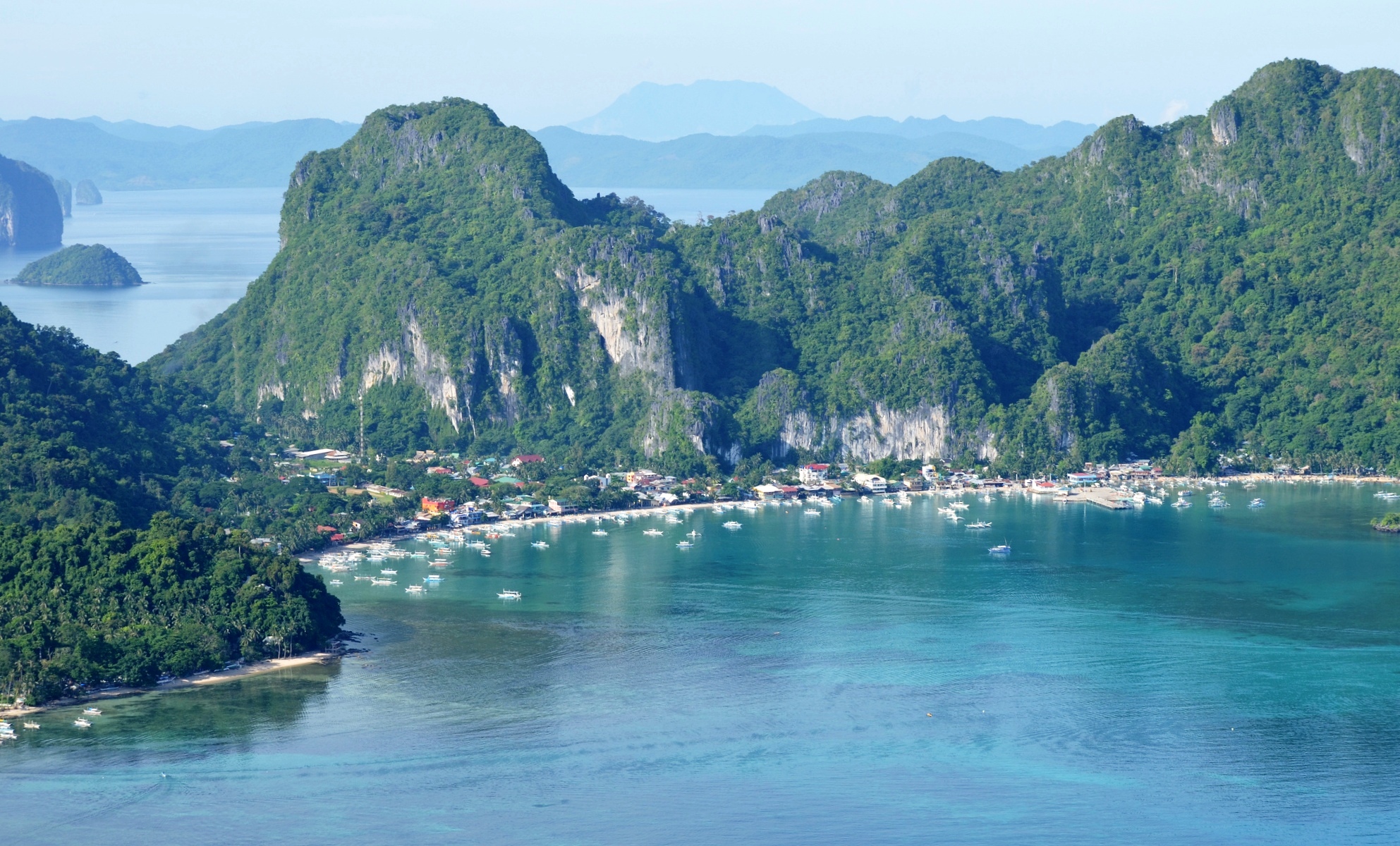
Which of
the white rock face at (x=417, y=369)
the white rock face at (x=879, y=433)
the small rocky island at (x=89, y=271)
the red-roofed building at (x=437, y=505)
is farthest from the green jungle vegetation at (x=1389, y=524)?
the small rocky island at (x=89, y=271)

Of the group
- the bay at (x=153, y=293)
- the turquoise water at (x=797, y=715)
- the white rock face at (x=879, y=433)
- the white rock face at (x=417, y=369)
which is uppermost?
the bay at (x=153, y=293)

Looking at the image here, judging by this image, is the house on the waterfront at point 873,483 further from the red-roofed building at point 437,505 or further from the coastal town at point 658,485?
the red-roofed building at point 437,505

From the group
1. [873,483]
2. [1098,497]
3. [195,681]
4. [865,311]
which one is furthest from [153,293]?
[195,681]

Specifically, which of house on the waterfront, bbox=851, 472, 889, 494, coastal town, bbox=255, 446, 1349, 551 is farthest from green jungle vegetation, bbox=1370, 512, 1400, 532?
house on the waterfront, bbox=851, 472, 889, 494

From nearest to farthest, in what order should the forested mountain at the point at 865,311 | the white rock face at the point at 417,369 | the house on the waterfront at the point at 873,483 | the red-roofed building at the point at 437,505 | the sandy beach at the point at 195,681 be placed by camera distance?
1. the sandy beach at the point at 195,681
2. the red-roofed building at the point at 437,505
3. the house on the waterfront at the point at 873,483
4. the forested mountain at the point at 865,311
5. the white rock face at the point at 417,369

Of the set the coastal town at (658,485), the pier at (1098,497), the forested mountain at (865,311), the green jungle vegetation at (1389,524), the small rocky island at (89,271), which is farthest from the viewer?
the small rocky island at (89,271)
